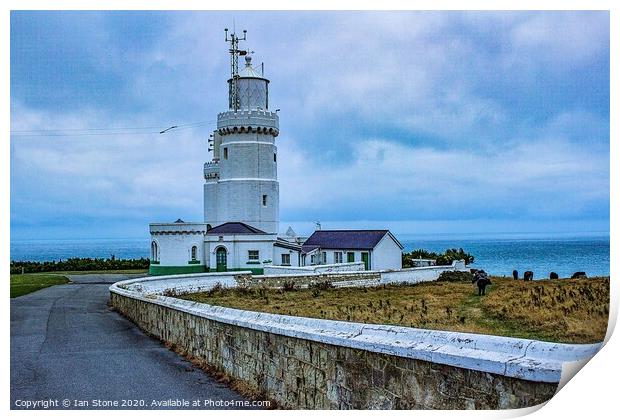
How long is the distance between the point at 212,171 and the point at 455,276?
1240 centimetres

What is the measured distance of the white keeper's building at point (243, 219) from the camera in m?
25.4

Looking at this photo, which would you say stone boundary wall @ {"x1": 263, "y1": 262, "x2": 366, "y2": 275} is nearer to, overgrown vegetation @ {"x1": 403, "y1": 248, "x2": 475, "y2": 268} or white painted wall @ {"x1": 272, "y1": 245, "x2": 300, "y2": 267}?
white painted wall @ {"x1": 272, "y1": 245, "x2": 300, "y2": 267}

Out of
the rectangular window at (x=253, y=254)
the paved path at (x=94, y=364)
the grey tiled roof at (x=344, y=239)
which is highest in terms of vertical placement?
the grey tiled roof at (x=344, y=239)

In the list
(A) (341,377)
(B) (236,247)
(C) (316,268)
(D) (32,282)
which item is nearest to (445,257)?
(B) (236,247)

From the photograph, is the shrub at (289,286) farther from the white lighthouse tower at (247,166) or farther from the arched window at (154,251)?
the white lighthouse tower at (247,166)

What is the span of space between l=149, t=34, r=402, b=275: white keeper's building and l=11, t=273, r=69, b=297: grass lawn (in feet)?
14.9

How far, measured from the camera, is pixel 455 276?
23359 mm

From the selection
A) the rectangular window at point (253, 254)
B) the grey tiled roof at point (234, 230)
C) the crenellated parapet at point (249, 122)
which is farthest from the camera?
the crenellated parapet at point (249, 122)

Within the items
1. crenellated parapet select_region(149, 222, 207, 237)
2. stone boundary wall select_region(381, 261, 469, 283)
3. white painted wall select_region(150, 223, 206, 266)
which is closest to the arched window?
white painted wall select_region(150, 223, 206, 266)

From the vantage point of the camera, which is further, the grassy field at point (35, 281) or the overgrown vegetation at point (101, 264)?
the overgrown vegetation at point (101, 264)

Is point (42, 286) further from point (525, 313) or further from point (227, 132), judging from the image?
point (525, 313)

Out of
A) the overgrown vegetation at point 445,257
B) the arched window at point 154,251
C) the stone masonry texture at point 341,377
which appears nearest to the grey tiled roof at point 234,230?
the arched window at point 154,251

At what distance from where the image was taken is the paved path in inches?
281

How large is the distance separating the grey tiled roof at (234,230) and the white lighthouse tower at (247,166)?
110cm
